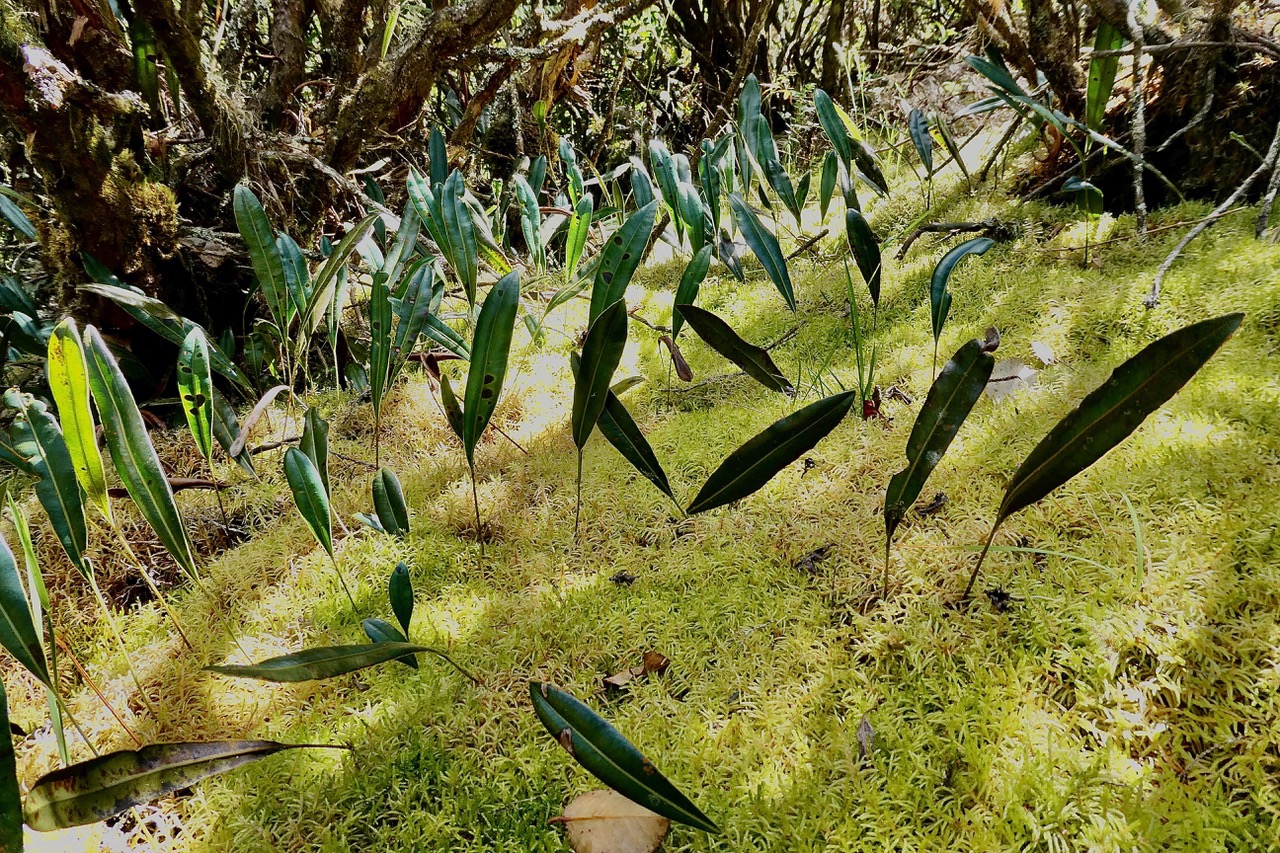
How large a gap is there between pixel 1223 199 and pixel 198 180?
2.64 meters

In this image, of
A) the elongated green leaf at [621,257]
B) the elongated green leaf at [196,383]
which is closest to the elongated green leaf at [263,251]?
the elongated green leaf at [196,383]

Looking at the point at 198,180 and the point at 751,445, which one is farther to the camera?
the point at 198,180

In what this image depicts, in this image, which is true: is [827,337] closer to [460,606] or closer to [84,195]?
[460,606]

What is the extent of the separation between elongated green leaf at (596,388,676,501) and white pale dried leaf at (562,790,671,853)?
1.38 ft

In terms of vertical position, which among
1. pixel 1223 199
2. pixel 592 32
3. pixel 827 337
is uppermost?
pixel 592 32

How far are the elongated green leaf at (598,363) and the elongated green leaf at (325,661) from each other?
1.22ft

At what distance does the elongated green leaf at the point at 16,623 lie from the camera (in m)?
0.61

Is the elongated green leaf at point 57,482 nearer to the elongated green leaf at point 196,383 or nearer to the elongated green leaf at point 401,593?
the elongated green leaf at point 196,383

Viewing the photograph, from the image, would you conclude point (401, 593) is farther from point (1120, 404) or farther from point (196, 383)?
point (1120, 404)

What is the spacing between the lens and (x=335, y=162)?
6.48 ft

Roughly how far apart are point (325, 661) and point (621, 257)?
75cm

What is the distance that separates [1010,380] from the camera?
1.19 meters

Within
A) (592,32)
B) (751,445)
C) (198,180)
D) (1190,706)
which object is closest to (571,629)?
(751,445)

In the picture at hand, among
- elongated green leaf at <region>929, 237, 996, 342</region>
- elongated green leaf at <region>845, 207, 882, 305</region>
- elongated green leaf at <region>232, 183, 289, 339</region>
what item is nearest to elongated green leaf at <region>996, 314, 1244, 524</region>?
elongated green leaf at <region>929, 237, 996, 342</region>
